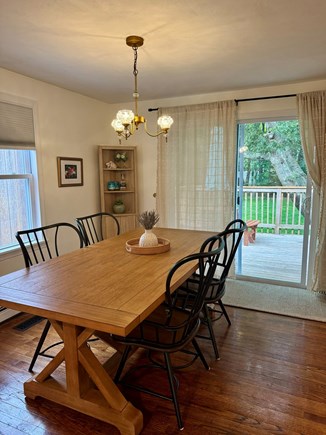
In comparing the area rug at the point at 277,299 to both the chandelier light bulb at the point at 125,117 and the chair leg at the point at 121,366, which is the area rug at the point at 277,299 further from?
the chandelier light bulb at the point at 125,117

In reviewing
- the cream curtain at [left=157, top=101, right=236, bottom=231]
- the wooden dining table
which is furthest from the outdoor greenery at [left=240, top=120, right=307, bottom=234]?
the wooden dining table

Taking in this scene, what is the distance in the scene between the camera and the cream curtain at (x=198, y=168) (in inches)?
143

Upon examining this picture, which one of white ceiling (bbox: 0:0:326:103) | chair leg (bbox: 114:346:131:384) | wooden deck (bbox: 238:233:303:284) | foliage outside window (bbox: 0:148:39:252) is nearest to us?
white ceiling (bbox: 0:0:326:103)

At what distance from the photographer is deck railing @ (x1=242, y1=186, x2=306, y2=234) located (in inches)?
142

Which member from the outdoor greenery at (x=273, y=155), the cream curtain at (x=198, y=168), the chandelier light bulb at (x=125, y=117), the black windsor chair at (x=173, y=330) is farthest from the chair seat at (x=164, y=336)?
the outdoor greenery at (x=273, y=155)

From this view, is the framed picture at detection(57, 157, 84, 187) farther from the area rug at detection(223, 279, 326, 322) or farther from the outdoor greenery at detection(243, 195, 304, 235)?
the area rug at detection(223, 279, 326, 322)

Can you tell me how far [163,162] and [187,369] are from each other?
2.60m

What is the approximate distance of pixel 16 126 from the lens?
2.94 meters

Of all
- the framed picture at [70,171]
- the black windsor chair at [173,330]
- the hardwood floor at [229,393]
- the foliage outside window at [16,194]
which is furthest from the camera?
the framed picture at [70,171]

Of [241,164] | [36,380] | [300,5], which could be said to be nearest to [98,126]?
[241,164]

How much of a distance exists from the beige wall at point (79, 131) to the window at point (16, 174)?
0.09 meters

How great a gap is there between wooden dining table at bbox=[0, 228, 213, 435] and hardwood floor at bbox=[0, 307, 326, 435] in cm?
11

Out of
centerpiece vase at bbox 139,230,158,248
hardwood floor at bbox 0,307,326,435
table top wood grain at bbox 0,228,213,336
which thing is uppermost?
centerpiece vase at bbox 139,230,158,248

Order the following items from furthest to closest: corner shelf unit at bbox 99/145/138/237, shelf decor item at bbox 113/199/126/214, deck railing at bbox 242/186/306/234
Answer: shelf decor item at bbox 113/199/126/214 → corner shelf unit at bbox 99/145/138/237 → deck railing at bbox 242/186/306/234
